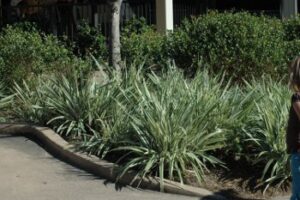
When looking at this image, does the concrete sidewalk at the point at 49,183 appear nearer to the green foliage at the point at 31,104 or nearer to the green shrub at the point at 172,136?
the green shrub at the point at 172,136

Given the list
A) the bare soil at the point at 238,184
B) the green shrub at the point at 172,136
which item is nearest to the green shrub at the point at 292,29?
the green shrub at the point at 172,136

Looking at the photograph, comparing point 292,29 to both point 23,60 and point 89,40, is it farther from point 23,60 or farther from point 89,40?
point 23,60

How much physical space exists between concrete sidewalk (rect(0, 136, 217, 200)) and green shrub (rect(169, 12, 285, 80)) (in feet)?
11.3

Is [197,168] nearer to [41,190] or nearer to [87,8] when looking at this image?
[41,190]

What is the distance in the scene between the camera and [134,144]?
23.7ft

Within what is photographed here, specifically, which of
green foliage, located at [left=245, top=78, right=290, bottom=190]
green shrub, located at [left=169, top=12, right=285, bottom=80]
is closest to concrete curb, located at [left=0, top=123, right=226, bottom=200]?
green foliage, located at [left=245, top=78, right=290, bottom=190]

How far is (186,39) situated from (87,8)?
5.16m

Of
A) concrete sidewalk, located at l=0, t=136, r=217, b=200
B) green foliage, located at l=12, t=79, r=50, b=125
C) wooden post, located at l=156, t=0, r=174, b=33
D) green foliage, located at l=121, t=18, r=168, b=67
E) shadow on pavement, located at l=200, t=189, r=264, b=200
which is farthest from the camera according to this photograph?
wooden post, located at l=156, t=0, r=174, b=33

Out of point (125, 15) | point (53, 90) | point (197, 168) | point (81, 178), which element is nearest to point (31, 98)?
point (53, 90)

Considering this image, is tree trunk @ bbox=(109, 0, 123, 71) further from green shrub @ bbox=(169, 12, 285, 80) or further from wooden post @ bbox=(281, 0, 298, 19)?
wooden post @ bbox=(281, 0, 298, 19)

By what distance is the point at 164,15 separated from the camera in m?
16.5

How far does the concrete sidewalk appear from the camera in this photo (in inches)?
262

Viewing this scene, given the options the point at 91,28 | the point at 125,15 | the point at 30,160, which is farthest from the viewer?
the point at 125,15

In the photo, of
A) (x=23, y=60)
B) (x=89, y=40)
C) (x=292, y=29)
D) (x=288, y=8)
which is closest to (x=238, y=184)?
(x=23, y=60)
